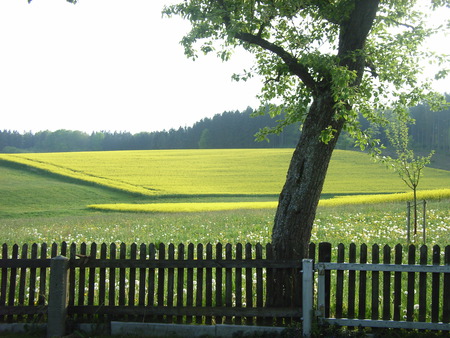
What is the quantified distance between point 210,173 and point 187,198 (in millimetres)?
14220

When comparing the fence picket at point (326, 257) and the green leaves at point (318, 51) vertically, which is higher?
the green leaves at point (318, 51)

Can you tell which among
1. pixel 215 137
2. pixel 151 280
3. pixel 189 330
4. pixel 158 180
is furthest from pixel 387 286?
pixel 215 137

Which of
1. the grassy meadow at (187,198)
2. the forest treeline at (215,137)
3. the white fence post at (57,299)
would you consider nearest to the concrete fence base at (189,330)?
the white fence post at (57,299)

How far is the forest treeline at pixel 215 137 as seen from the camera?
3836 inches

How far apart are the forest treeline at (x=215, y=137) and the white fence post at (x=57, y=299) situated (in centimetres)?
6962

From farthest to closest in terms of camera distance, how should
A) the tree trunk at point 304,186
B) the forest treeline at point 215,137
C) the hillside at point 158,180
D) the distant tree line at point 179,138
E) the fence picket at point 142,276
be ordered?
1. the distant tree line at point 179,138
2. the forest treeline at point 215,137
3. the hillside at point 158,180
4. the tree trunk at point 304,186
5. the fence picket at point 142,276

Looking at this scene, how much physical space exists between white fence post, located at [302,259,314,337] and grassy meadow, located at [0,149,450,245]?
7.66 meters

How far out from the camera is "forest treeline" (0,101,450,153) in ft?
320

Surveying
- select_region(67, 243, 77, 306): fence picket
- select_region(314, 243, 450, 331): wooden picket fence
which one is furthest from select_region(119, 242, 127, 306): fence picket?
select_region(314, 243, 450, 331): wooden picket fence

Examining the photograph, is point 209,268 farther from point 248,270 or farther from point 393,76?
point 393,76

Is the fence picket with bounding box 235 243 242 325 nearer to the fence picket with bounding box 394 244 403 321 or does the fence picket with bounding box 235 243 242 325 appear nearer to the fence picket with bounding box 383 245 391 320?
the fence picket with bounding box 383 245 391 320

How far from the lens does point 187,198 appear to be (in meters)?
41.6

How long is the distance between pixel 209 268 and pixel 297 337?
61.9 inches

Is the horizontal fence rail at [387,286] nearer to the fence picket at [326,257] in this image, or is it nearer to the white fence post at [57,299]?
the fence picket at [326,257]
